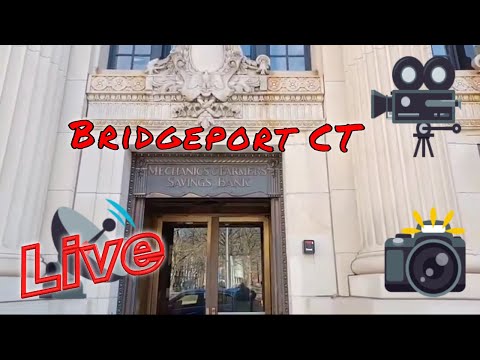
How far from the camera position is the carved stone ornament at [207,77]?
6.00 metres

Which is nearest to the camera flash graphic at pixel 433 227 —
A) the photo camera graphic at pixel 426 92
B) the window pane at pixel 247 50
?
the photo camera graphic at pixel 426 92

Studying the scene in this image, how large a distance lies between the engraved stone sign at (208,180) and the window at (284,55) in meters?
2.23

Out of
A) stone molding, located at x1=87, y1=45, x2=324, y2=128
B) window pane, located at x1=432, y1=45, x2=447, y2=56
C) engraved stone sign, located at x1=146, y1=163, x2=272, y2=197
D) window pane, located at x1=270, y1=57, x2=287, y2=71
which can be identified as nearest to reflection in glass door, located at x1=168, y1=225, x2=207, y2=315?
engraved stone sign, located at x1=146, y1=163, x2=272, y2=197

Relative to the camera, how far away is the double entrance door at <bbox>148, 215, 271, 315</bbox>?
6344 mm

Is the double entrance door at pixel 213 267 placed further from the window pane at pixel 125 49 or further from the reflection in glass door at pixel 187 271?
the window pane at pixel 125 49

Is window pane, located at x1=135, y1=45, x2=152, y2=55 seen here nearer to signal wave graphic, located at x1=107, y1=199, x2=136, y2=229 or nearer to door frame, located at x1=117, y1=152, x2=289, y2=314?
door frame, located at x1=117, y1=152, x2=289, y2=314

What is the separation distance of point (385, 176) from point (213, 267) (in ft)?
11.2

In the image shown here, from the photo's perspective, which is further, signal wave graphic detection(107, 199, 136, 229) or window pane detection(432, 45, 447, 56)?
window pane detection(432, 45, 447, 56)

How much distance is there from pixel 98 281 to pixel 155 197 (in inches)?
66.3

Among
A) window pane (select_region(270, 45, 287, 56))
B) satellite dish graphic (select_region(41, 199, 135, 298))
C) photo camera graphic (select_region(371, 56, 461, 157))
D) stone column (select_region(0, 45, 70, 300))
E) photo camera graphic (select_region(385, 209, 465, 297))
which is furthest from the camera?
window pane (select_region(270, 45, 287, 56))

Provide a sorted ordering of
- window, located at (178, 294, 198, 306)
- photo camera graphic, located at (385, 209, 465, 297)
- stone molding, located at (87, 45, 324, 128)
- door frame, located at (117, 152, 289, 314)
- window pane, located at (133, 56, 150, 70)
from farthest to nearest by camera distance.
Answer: window pane, located at (133, 56, 150, 70) < window, located at (178, 294, 198, 306) < stone molding, located at (87, 45, 324, 128) < door frame, located at (117, 152, 289, 314) < photo camera graphic, located at (385, 209, 465, 297)

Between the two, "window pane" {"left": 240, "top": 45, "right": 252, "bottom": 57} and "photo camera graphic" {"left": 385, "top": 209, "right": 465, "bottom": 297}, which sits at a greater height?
"window pane" {"left": 240, "top": 45, "right": 252, "bottom": 57}

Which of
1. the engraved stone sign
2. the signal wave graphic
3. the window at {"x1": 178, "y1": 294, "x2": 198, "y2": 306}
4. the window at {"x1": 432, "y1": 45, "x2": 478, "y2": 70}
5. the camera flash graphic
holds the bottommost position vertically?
the window at {"x1": 178, "y1": 294, "x2": 198, "y2": 306}
